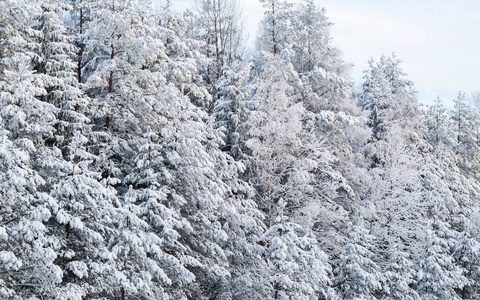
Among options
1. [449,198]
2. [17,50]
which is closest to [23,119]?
[17,50]

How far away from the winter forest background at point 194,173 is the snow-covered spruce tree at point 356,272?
9 centimetres

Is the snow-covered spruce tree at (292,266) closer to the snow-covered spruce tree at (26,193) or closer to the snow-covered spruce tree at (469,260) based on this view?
the snow-covered spruce tree at (26,193)

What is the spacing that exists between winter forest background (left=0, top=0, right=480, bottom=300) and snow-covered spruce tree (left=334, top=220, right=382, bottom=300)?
0.09 m

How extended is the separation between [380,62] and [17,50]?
24469mm

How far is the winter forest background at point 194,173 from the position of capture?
500 inches

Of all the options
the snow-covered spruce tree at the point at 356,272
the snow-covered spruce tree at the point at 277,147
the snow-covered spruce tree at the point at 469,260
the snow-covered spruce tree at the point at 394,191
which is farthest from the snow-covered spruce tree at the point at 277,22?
the snow-covered spruce tree at the point at 469,260

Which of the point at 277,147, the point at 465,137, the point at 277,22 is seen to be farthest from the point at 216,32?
the point at 465,137

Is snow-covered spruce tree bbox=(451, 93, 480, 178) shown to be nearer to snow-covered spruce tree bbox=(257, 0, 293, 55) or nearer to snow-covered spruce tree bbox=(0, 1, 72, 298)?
snow-covered spruce tree bbox=(257, 0, 293, 55)

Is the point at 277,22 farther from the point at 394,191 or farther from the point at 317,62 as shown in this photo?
the point at 394,191

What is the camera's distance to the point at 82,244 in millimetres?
13641

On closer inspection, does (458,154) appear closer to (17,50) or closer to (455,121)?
(455,121)

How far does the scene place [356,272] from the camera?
61.3 feet

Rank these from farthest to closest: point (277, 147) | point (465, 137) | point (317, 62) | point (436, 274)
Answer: point (465, 137)
point (317, 62)
point (436, 274)
point (277, 147)

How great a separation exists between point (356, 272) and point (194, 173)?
8.62 meters
